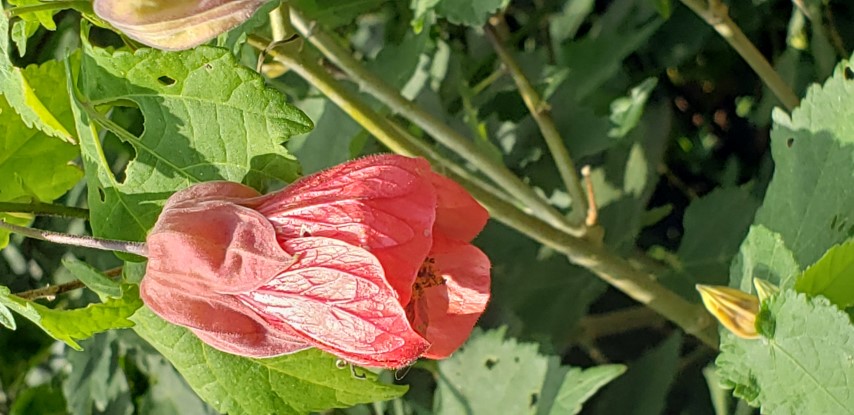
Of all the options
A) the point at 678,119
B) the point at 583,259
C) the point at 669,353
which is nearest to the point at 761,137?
the point at 678,119

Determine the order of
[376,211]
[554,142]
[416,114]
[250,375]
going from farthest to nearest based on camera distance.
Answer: [554,142]
[416,114]
[250,375]
[376,211]

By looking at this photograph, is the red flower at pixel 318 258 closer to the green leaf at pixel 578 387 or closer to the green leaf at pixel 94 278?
the green leaf at pixel 94 278

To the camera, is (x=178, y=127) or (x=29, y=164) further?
(x=29, y=164)

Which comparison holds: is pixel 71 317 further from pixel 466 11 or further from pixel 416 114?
pixel 466 11

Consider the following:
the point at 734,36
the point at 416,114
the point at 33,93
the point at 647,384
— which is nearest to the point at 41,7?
the point at 33,93

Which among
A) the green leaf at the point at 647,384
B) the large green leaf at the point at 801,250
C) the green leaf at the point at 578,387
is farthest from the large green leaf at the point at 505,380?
the large green leaf at the point at 801,250

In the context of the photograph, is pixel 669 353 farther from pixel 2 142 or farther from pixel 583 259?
pixel 2 142

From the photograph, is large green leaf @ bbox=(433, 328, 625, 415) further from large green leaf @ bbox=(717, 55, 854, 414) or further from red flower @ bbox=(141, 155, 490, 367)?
red flower @ bbox=(141, 155, 490, 367)
